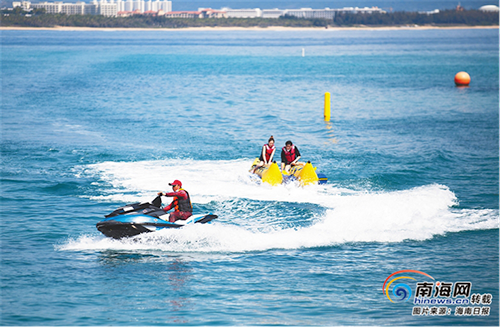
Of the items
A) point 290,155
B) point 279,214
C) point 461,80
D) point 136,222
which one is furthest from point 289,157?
point 461,80

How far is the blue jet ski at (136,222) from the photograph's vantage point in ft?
46.1

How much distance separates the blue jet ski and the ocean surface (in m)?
0.23

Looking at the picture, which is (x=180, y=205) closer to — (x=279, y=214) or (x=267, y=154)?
(x=279, y=214)

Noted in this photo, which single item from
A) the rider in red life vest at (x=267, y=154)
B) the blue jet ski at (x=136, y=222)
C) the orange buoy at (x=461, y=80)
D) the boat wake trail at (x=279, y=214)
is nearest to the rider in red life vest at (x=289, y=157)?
the rider in red life vest at (x=267, y=154)

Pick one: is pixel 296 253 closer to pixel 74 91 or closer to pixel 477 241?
pixel 477 241

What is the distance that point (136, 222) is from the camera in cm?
1412

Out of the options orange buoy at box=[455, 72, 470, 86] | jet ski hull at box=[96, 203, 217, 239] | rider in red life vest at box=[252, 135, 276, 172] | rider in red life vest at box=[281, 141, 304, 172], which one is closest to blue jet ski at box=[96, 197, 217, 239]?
jet ski hull at box=[96, 203, 217, 239]

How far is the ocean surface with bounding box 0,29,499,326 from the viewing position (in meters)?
11.7

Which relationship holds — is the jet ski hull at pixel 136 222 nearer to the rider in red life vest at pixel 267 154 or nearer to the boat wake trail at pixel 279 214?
the boat wake trail at pixel 279 214

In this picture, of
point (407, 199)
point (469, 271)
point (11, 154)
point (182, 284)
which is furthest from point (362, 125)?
point (182, 284)

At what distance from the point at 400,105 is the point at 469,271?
31.5 meters

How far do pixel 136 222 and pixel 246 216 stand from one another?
3.96 m

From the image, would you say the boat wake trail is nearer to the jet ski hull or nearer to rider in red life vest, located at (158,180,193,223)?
the jet ski hull

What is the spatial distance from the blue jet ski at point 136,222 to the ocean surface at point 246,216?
0.74 ft
